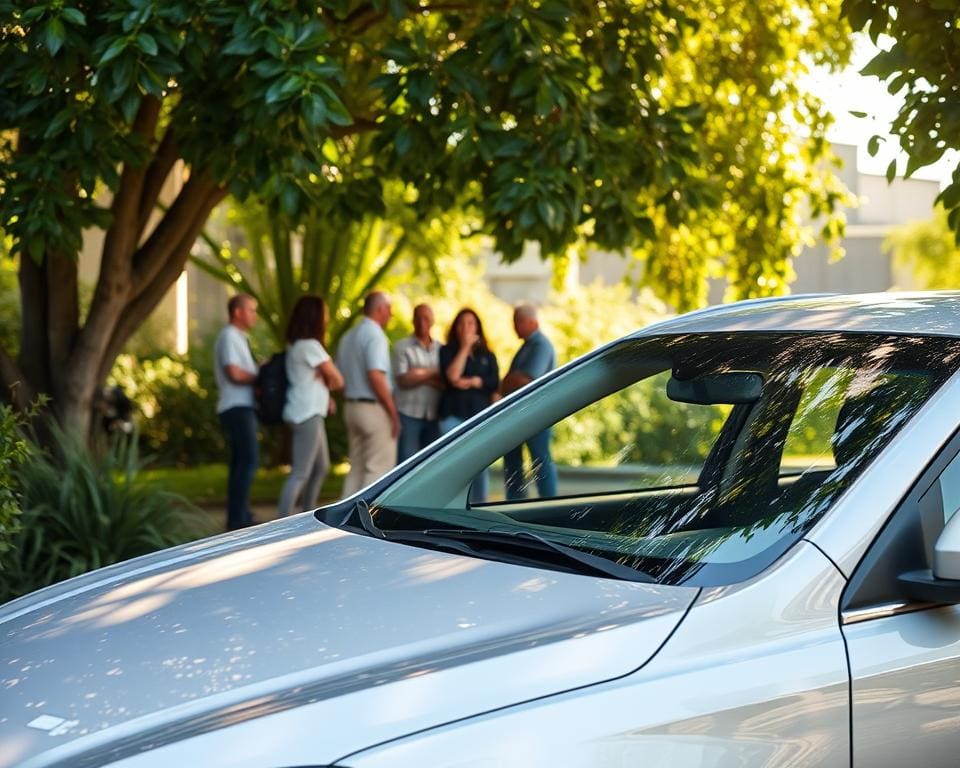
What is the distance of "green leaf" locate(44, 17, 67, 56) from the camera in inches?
226

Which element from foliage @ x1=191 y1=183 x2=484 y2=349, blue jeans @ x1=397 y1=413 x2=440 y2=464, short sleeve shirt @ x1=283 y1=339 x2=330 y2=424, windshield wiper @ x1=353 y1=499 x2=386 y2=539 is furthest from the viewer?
foliage @ x1=191 y1=183 x2=484 y2=349

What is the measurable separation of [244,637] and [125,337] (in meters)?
7.05

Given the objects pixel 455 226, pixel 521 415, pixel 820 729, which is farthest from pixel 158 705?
pixel 455 226

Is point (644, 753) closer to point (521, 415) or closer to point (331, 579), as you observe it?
point (331, 579)

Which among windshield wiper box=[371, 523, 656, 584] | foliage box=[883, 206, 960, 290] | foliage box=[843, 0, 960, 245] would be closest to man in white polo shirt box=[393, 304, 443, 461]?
foliage box=[843, 0, 960, 245]

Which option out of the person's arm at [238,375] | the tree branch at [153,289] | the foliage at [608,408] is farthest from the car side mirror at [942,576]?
the foliage at [608,408]

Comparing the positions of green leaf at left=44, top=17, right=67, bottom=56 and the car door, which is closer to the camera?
the car door

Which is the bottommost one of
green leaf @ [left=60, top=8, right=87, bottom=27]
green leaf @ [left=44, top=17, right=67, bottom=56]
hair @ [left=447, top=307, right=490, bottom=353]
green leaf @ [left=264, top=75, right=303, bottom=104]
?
hair @ [left=447, top=307, right=490, bottom=353]

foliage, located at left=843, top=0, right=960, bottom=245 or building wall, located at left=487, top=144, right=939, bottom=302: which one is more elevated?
foliage, located at left=843, top=0, right=960, bottom=245

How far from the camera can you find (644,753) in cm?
233

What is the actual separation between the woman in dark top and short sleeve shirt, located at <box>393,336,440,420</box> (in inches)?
5.1

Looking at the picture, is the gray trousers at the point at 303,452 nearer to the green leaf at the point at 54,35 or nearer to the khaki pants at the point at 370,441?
the khaki pants at the point at 370,441

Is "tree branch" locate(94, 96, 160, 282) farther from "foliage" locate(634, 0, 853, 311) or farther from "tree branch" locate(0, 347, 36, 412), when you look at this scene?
"foliage" locate(634, 0, 853, 311)

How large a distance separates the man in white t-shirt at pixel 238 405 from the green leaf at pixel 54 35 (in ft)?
14.7
